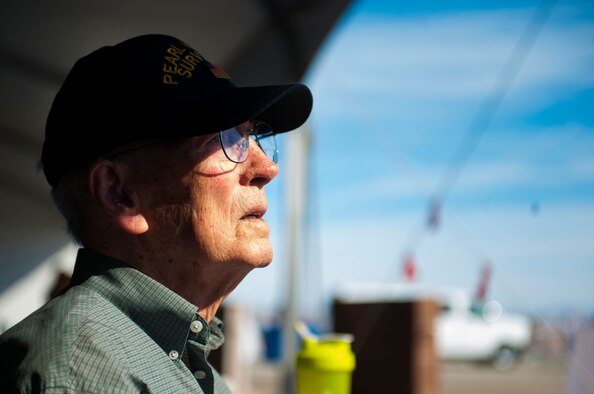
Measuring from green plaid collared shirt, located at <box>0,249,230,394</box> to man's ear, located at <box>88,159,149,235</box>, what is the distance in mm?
78

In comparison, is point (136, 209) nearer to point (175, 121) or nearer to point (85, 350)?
point (175, 121)

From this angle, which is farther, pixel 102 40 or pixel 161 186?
pixel 102 40

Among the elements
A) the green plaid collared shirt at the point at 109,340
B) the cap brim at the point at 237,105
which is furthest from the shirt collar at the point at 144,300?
the cap brim at the point at 237,105

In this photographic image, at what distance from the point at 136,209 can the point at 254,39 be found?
213 cm

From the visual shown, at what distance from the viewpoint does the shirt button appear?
1.21 meters

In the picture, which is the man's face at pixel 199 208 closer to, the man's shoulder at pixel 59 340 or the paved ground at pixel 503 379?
the man's shoulder at pixel 59 340

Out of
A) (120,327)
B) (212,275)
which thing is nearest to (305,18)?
(212,275)

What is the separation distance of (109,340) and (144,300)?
0.15m

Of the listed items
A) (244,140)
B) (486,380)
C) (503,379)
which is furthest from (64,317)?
(503,379)

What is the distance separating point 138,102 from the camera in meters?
1.25

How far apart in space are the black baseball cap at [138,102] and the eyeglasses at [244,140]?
74 millimetres

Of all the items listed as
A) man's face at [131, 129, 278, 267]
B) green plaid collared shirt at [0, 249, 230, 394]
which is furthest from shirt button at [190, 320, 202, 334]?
man's face at [131, 129, 278, 267]

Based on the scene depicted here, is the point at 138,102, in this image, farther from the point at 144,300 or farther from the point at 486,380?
the point at 486,380

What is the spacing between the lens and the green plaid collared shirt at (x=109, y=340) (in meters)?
0.96
